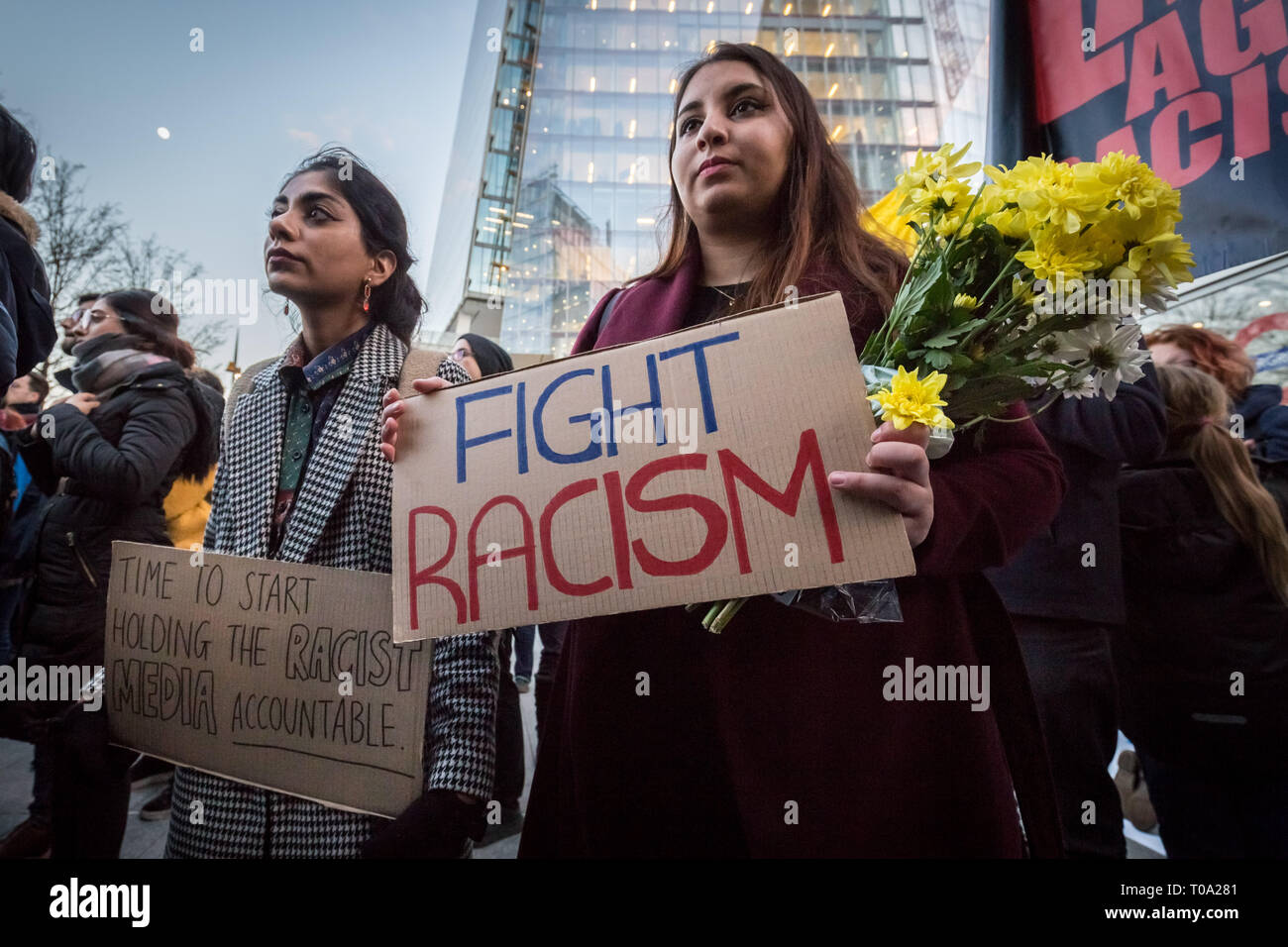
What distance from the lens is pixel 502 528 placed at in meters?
1.01

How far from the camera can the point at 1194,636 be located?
2.10m

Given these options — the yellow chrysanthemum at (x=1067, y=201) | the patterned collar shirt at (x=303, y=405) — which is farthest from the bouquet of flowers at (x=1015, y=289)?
the patterned collar shirt at (x=303, y=405)

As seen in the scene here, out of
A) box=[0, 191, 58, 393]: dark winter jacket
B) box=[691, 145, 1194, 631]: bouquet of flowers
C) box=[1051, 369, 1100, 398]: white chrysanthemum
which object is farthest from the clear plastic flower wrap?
box=[0, 191, 58, 393]: dark winter jacket

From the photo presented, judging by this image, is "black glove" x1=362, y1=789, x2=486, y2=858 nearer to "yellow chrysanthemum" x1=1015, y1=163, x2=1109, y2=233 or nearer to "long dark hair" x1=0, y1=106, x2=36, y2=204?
"yellow chrysanthemum" x1=1015, y1=163, x2=1109, y2=233

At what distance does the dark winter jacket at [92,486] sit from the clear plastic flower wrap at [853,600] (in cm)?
260

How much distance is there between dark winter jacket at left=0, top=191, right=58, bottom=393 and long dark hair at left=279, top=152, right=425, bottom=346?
3.00 feet

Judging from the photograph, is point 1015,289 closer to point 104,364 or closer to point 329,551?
point 329,551

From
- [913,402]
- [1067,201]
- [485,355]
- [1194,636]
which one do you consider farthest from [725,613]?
[485,355]

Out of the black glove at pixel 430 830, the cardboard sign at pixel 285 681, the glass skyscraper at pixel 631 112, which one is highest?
the glass skyscraper at pixel 631 112

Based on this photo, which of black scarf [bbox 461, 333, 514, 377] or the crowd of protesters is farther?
black scarf [bbox 461, 333, 514, 377]

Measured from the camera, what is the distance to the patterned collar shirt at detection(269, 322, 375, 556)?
1.31m

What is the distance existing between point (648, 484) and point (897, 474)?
377 millimetres

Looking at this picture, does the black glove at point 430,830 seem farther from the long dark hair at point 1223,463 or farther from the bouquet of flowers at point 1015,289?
the long dark hair at point 1223,463

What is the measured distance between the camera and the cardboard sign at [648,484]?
0.90 m
